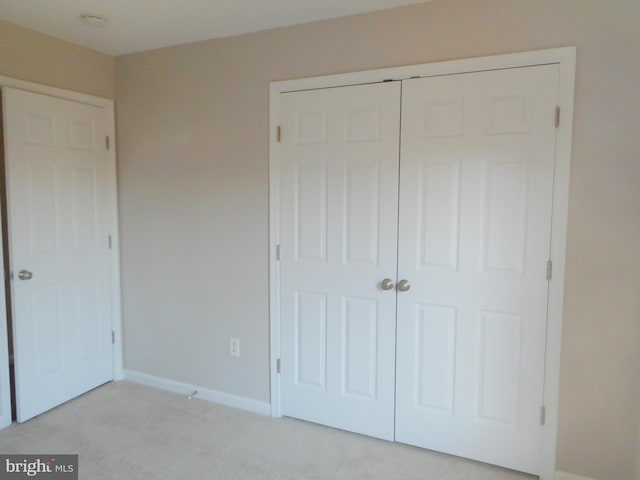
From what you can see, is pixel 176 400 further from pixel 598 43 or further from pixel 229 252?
pixel 598 43

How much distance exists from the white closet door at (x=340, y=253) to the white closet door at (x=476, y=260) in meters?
0.11

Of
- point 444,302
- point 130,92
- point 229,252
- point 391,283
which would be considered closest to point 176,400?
point 229,252

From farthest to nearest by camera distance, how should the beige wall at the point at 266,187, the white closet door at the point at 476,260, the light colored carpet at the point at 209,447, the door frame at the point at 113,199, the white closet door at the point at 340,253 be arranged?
the door frame at the point at 113,199 < the white closet door at the point at 340,253 < the light colored carpet at the point at 209,447 < the white closet door at the point at 476,260 < the beige wall at the point at 266,187

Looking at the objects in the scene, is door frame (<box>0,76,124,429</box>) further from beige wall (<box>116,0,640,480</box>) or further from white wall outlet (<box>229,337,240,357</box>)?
white wall outlet (<box>229,337,240,357</box>)

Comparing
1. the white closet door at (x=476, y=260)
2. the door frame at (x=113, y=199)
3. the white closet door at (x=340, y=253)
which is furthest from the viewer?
the door frame at (x=113, y=199)

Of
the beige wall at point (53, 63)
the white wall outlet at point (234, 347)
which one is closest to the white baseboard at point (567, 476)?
the white wall outlet at point (234, 347)

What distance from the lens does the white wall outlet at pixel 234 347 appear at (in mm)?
2932

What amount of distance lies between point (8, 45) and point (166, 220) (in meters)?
1.40

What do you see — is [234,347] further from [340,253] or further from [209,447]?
[340,253]

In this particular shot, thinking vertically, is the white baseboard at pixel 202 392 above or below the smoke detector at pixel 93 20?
below

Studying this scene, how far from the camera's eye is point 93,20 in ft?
8.20

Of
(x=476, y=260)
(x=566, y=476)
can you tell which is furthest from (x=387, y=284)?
(x=566, y=476)

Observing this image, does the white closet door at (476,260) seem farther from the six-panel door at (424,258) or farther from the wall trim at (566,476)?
the wall trim at (566,476)

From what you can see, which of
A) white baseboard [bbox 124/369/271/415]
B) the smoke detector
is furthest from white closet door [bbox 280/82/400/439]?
the smoke detector
